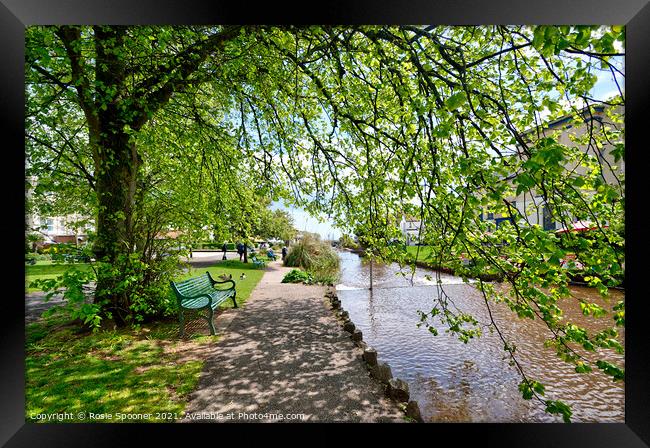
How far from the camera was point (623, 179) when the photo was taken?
202 cm

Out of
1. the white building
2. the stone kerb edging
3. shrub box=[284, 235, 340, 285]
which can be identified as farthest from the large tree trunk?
shrub box=[284, 235, 340, 285]

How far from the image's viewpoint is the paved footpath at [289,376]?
2541 mm

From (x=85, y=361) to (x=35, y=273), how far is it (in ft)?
6.08

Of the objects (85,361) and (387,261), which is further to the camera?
(387,261)

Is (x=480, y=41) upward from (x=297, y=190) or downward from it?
upward

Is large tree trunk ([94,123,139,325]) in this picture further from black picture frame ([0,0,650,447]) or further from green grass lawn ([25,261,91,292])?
black picture frame ([0,0,650,447])

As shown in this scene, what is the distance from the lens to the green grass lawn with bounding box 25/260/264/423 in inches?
98.5

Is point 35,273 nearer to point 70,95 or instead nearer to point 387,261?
point 70,95

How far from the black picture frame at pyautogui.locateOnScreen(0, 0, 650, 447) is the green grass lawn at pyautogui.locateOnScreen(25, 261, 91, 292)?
266 millimetres

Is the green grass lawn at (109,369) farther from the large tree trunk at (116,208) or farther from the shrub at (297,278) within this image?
the shrub at (297,278)

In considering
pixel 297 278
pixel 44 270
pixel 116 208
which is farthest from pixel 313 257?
pixel 44 270
